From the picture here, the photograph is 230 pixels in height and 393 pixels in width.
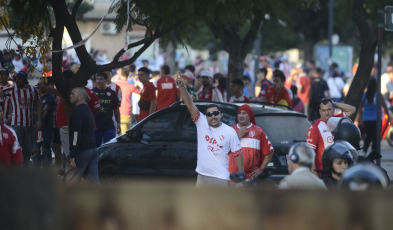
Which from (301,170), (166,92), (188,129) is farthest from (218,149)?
(166,92)

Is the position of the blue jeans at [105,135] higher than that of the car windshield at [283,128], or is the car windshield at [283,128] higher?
the car windshield at [283,128]

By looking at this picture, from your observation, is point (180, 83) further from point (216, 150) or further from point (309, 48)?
point (309, 48)

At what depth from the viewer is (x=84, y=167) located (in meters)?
11.6

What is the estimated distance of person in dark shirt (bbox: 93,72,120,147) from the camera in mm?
14742

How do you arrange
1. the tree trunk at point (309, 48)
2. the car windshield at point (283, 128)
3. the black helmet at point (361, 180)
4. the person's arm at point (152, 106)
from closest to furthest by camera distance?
the black helmet at point (361, 180) → the car windshield at point (283, 128) → the person's arm at point (152, 106) → the tree trunk at point (309, 48)

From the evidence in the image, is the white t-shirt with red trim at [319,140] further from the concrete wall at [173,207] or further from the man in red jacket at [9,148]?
→ the concrete wall at [173,207]

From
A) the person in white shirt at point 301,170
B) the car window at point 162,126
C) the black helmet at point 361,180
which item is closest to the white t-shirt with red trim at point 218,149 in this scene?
the person in white shirt at point 301,170

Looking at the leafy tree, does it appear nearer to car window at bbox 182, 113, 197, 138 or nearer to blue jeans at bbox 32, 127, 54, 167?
car window at bbox 182, 113, 197, 138

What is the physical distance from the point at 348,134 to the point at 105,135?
5722 millimetres

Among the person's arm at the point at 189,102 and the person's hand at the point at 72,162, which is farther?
the person's hand at the point at 72,162

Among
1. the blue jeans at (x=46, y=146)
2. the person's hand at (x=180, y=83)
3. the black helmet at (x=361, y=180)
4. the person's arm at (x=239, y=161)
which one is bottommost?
the blue jeans at (x=46, y=146)

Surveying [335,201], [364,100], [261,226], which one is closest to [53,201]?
[261,226]

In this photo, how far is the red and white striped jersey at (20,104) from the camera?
1380cm

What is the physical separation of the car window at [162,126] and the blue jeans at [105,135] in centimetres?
161
